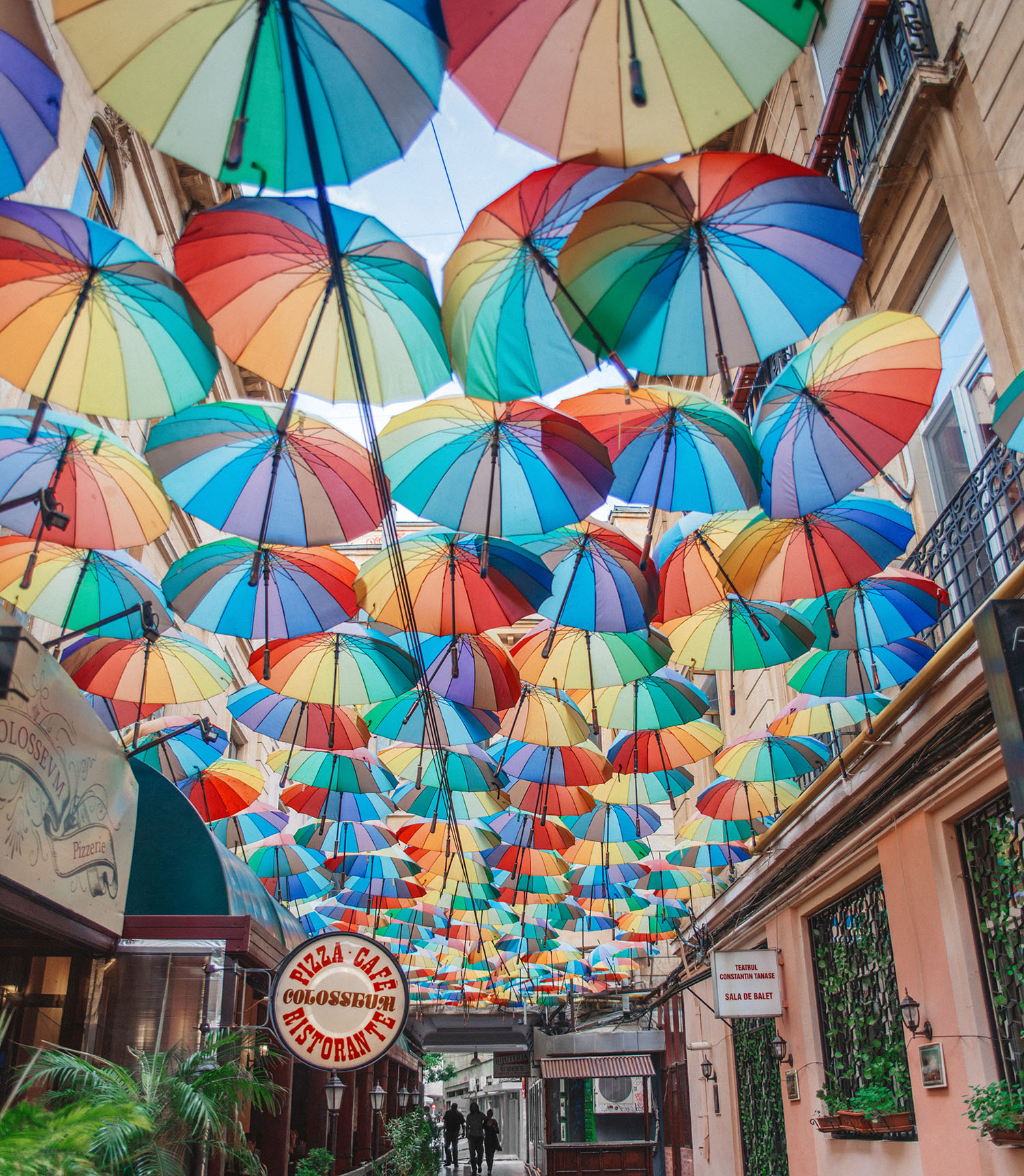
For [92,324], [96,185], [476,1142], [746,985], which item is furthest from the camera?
[476,1142]

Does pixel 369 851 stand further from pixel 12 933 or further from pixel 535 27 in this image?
pixel 535 27

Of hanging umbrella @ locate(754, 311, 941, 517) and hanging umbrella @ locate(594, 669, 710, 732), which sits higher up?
hanging umbrella @ locate(754, 311, 941, 517)

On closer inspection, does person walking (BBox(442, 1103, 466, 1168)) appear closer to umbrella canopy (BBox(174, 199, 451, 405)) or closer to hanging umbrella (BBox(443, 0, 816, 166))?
umbrella canopy (BBox(174, 199, 451, 405))

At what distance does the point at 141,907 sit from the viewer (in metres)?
8.68

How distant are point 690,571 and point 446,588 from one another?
6.98 ft

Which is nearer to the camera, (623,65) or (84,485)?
(623,65)

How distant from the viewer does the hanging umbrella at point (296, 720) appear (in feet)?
35.0

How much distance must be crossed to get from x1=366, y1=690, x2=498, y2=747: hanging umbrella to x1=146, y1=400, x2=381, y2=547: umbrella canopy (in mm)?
3929

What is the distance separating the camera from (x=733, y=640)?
9.23 meters

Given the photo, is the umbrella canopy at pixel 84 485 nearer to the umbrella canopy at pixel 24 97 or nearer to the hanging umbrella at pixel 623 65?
the umbrella canopy at pixel 24 97

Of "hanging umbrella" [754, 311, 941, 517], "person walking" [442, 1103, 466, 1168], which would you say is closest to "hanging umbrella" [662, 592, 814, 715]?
"hanging umbrella" [754, 311, 941, 517]

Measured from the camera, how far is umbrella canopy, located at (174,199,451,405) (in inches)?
191

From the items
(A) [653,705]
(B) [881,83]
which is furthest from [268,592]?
(B) [881,83]

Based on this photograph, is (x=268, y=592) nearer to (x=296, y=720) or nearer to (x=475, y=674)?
(x=475, y=674)
